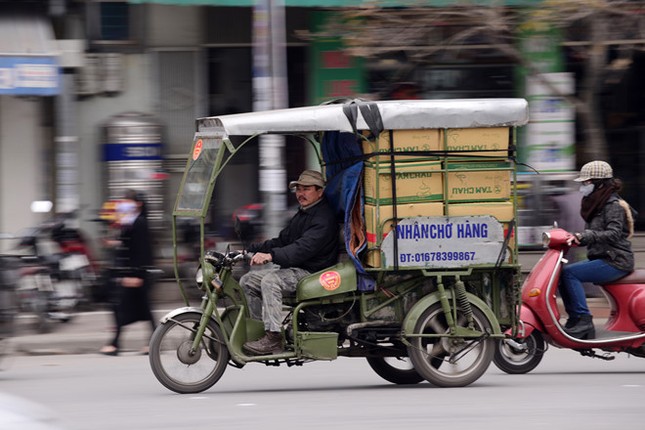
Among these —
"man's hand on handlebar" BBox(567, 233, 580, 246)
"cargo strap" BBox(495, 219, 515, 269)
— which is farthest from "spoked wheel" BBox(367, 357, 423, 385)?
"man's hand on handlebar" BBox(567, 233, 580, 246)

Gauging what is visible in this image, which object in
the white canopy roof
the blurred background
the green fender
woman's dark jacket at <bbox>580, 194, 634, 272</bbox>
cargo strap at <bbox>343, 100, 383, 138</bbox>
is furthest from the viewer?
the blurred background

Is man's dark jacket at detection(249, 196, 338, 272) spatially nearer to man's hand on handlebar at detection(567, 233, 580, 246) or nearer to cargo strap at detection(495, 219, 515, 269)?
cargo strap at detection(495, 219, 515, 269)

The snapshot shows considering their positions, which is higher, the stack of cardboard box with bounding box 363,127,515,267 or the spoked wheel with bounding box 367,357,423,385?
the stack of cardboard box with bounding box 363,127,515,267

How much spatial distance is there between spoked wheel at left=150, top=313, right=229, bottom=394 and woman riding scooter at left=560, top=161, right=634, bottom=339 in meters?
2.76

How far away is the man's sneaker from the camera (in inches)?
328

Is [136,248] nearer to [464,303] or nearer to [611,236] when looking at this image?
[464,303]

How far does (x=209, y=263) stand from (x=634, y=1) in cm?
832

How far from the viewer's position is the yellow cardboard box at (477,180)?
838 cm

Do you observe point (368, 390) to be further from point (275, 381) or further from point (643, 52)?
point (643, 52)

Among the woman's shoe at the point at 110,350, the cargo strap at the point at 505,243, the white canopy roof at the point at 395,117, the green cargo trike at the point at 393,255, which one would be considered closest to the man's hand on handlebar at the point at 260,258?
the green cargo trike at the point at 393,255

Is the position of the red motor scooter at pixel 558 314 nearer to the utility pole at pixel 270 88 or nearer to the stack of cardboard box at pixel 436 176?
the stack of cardboard box at pixel 436 176

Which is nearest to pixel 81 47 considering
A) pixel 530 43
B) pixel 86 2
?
pixel 86 2

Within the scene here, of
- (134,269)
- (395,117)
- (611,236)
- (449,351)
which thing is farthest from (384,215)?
(134,269)

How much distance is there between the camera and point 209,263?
27.6ft
